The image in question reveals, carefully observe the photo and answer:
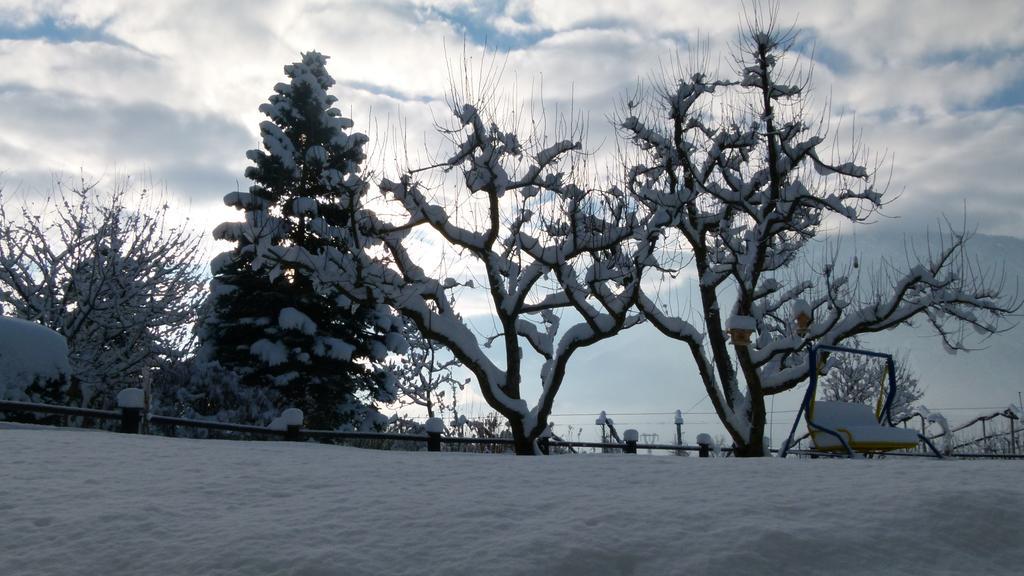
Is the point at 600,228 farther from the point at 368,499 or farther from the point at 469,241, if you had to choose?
the point at 368,499

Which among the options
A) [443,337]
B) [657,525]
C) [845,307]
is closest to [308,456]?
[657,525]

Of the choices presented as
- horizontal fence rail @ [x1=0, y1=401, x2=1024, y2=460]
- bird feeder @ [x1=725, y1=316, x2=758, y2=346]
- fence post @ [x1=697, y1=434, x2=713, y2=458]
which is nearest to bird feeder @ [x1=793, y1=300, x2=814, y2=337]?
bird feeder @ [x1=725, y1=316, x2=758, y2=346]

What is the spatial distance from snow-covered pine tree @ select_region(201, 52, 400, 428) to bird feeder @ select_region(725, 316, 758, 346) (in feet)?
29.8

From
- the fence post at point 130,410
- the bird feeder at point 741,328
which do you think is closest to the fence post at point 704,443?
the bird feeder at point 741,328

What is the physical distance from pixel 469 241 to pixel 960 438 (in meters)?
25.4

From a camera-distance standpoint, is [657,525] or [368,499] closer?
[657,525]

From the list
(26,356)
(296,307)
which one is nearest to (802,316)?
(296,307)

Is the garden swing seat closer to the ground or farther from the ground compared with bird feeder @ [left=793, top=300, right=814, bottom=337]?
closer to the ground

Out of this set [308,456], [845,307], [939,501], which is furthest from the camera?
[845,307]

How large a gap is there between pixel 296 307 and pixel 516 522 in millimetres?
17666

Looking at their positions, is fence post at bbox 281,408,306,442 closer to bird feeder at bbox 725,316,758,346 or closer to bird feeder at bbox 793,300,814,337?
bird feeder at bbox 725,316,758,346

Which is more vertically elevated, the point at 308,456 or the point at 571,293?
the point at 571,293

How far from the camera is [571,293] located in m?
12.7

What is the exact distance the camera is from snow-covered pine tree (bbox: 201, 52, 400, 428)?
774 inches
